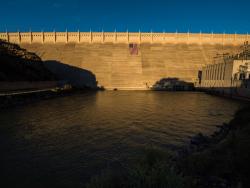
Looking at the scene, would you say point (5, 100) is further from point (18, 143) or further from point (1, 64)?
point (18, 143)

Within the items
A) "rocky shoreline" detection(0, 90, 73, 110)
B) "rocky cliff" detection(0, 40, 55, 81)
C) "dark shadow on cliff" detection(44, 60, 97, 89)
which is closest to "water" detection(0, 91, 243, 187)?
"rocky shoreline" detection(0, 90, 73, 110)

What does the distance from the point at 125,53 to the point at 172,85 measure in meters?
22.0

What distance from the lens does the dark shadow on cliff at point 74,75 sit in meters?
68.4

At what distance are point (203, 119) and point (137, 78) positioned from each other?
48.7 metres

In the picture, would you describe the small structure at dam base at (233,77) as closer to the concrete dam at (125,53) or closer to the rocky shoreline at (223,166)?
the concrete dam at (125,53)

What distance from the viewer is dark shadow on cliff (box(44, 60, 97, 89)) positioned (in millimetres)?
68375

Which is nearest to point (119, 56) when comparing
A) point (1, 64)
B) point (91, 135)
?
point (1, 64)

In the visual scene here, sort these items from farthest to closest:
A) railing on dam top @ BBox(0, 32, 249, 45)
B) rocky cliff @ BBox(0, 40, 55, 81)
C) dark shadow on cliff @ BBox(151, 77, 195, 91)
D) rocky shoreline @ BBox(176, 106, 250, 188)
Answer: railing on dam top @ BBox(0, 32, 249, 45) → dark shadow on cliff @ BBox(151, 77, 195, 91) → rocky cliff @ BBox(0, 40, 55, 81) → rocky shoreline @ BBox(176, 106, 250, 188)

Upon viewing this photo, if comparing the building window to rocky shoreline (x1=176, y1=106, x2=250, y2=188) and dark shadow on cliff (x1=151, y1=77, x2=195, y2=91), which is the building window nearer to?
dark shadow on cliff (x1=151, y1=77, x2=195, y2=91)

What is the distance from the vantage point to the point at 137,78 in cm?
6988

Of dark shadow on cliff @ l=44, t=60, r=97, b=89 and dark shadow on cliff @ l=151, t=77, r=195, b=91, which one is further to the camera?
dark shadow on cliff @ l=44, t=60, r=97, b=89

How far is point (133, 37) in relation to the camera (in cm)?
8462

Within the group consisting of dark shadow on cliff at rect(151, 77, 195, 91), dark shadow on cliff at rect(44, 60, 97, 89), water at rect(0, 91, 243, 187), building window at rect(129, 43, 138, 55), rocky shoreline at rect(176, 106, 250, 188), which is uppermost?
building window at rect(129, 43, 138, 55)

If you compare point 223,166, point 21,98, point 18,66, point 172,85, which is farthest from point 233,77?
point 18,66
